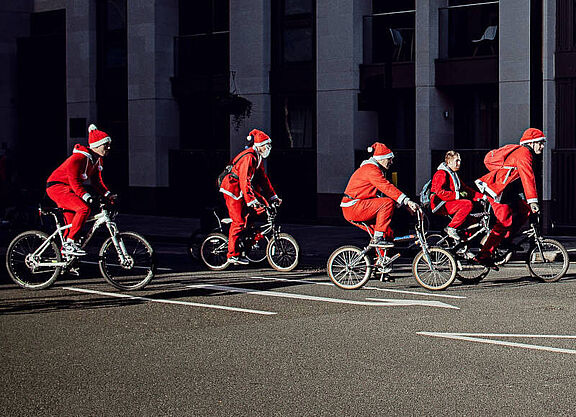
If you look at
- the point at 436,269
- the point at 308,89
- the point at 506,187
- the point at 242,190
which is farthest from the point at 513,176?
the point at 308,89

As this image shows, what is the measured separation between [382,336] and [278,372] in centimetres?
161

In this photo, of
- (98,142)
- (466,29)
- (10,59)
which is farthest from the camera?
(10,59)

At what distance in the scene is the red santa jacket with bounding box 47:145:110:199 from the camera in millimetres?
11227

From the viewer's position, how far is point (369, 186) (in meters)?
11.3

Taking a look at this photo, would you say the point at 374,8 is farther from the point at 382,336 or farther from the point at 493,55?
the point at 382,336

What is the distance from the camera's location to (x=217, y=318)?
930 centimetres

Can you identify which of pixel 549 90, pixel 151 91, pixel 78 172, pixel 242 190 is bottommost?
pixel 242 190

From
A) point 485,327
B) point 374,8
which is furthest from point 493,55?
point 485,327

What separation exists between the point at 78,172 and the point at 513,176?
527cm

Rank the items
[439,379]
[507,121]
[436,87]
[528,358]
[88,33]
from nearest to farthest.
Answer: [439,379]
[528,358]
[507,121]
[436,87]
[88,33]

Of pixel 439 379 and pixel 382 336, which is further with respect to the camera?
pixel 382 336

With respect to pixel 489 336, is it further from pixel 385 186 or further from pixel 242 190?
pixel 242 190

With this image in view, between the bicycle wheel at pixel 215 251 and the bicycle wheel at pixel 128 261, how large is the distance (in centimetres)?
235

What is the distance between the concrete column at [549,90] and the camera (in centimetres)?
1961
